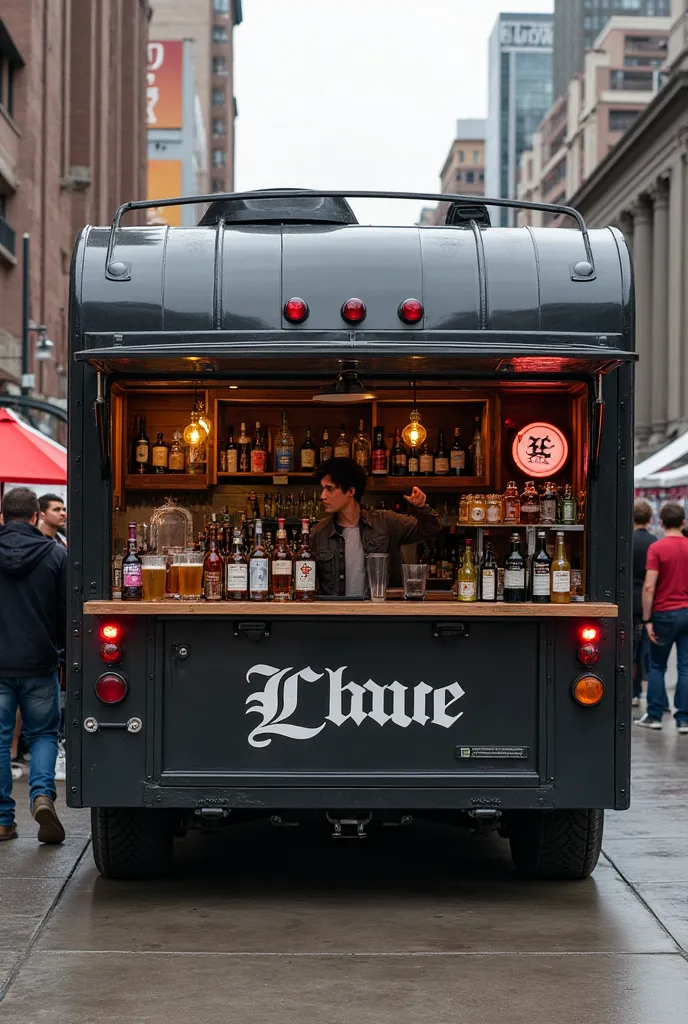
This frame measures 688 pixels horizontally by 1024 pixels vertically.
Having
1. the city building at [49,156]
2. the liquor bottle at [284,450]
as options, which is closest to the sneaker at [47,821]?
the liquor bottle at [284,450]

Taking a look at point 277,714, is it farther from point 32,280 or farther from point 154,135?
point 154,135

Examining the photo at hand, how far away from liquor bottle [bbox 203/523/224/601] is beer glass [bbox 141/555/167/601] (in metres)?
0.25

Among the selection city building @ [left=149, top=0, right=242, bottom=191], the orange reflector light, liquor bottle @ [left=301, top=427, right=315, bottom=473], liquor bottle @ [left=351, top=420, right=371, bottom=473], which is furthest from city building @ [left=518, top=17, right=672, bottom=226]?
the orange reflector light

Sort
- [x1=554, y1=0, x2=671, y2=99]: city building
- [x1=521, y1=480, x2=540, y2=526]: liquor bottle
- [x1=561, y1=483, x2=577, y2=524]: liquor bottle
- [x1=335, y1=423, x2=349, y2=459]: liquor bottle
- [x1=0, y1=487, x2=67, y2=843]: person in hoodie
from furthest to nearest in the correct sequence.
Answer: [x1=554, y1=0, x2=671, y2=99]: city building, [x1=335, y1=423, x2=349, y2=459]: liquor bottle, [x1=0, y1=487, x2=67, y2=843]: person in hoodie, [x1=521, y1=480, x2=540, y2=526]: liquor bottle, [x1=561, y1=483, x2=577, y2=524]: liquor bottle

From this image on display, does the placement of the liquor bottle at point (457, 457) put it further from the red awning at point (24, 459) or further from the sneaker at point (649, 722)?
the sneaker at point (649, 722)

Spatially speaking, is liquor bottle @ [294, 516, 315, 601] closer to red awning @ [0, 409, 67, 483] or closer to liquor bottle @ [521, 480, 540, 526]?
liquor bottle @ [521, 480, 540, 526]

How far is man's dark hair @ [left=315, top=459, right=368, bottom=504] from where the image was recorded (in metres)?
8.50

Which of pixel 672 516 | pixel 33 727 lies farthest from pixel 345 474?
pixel 672 516

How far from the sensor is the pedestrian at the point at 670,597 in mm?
13555

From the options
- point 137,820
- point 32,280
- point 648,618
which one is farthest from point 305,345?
point 32,280

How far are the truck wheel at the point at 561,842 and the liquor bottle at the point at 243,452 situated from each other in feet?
11.0

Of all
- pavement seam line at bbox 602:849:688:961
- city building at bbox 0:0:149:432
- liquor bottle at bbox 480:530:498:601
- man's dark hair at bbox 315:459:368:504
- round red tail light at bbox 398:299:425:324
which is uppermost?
city building at bbox 0:0:149:432

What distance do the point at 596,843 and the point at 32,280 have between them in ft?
100

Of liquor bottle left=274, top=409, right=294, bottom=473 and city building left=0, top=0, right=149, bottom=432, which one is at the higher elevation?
city building left=0, top=0, right=149, bottom=432
